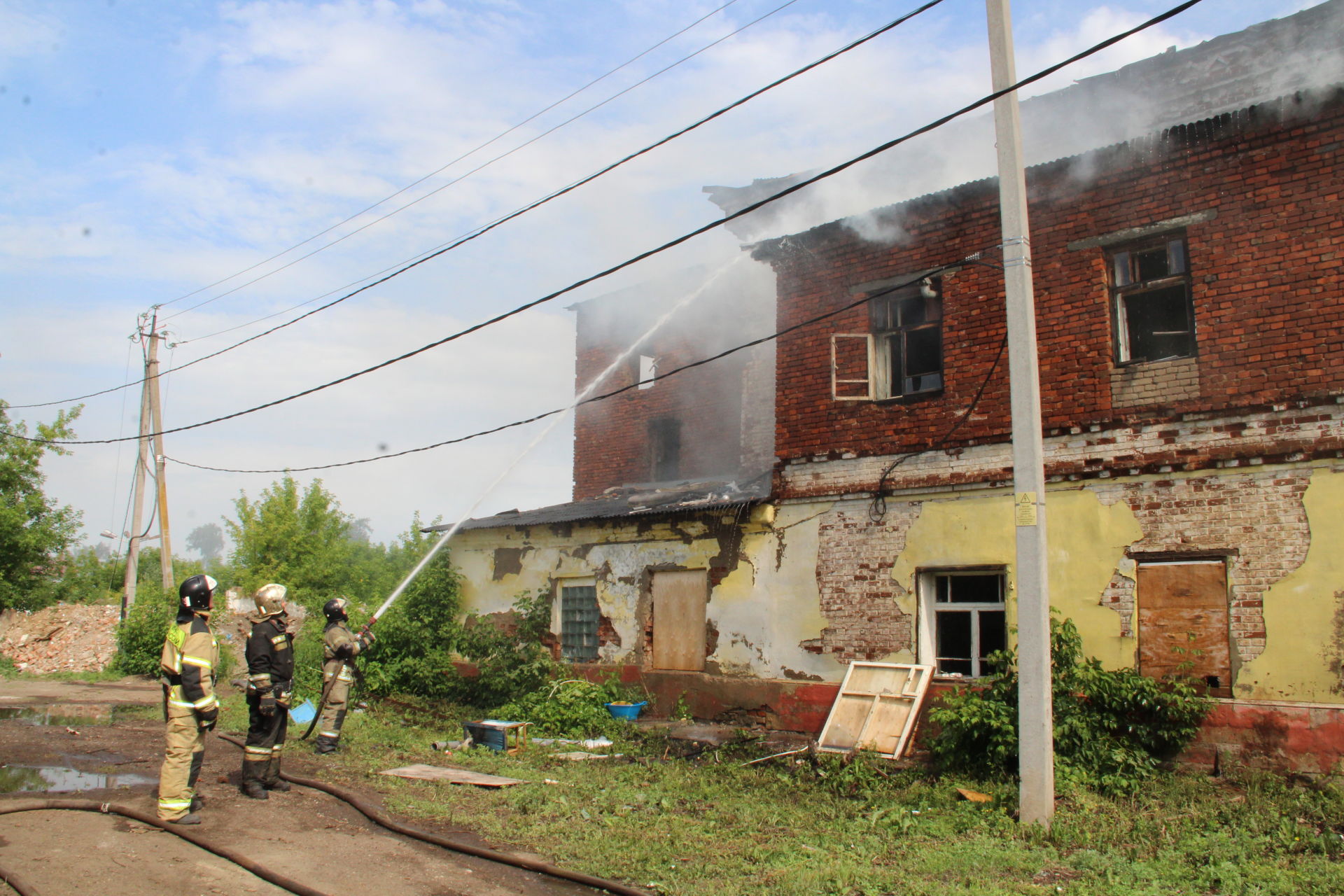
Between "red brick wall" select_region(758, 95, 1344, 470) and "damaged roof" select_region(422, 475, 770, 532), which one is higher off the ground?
"red brick wall" select_region(758, 95, 1344, 470)

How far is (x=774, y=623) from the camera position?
11.9 meters

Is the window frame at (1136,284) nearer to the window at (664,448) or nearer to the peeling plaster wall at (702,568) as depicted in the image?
the peeling plaster wall at (702,568)

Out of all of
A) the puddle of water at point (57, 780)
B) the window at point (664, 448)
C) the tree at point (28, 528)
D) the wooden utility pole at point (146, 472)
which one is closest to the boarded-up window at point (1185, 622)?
the puddle of water at point (57, 780)

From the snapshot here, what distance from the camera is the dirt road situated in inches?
217

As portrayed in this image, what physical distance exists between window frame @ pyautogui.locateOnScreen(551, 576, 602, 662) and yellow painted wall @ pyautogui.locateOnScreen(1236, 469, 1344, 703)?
8.51 m

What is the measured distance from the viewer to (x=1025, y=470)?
24.3 ft

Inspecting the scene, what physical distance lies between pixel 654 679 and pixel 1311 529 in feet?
26.1

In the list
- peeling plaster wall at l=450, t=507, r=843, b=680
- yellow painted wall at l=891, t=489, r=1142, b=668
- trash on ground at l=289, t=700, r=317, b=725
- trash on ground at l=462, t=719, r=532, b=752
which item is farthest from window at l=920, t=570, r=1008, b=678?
trash on ground at l=289, t=700, r=317, b=725

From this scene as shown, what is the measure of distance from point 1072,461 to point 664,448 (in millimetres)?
12760

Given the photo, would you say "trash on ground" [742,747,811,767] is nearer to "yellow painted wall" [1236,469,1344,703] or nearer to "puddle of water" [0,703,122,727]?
"yellow painted wall" [1236,469,1344,703]

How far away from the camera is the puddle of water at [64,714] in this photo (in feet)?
42.5

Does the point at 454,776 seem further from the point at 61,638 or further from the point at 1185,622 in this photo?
the point at 61,638

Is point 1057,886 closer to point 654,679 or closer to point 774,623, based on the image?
point 774,623

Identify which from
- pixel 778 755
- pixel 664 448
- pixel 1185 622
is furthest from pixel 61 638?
pixel 1185 622
